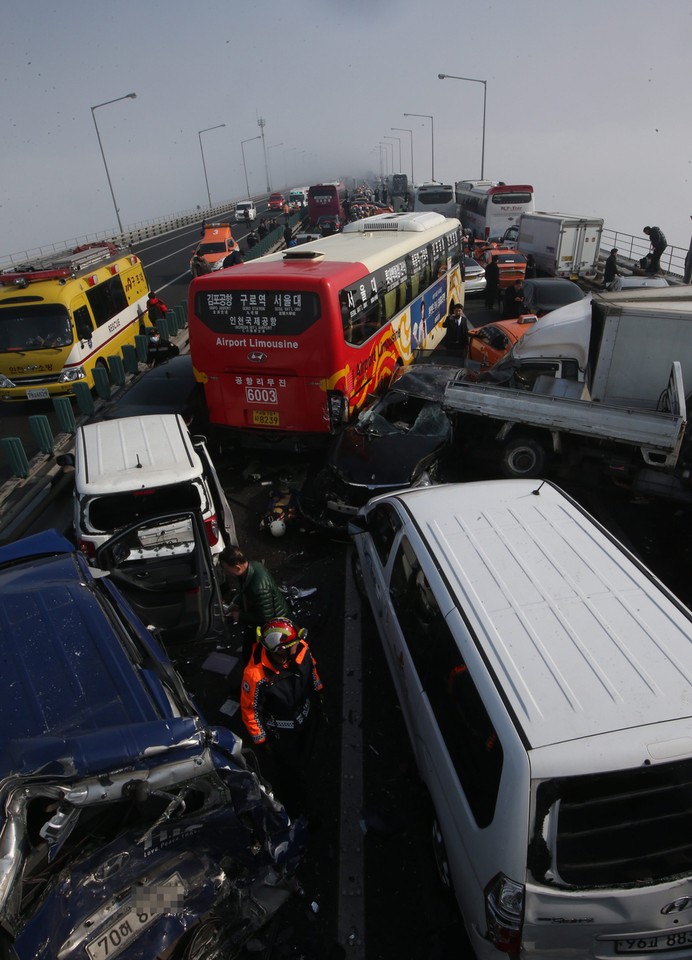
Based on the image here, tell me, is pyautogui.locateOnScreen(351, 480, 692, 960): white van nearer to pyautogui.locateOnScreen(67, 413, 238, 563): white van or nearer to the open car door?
the open car door

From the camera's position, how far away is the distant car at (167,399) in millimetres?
9438

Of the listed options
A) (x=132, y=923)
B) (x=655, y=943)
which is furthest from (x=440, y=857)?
(x=132, y=923)

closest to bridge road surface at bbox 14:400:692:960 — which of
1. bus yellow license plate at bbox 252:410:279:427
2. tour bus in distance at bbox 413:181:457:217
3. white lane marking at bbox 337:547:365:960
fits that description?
white lane marking at bbox 337:547:365:960

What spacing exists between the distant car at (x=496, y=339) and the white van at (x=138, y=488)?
25.4 ft

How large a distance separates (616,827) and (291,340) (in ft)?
23.3

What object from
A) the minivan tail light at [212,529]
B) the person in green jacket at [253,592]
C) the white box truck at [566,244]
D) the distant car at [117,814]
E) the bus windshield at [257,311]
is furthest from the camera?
the white box truck at [566,244]

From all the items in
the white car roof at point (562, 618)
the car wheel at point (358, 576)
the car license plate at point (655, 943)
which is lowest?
the car wheel at point (358, 576)

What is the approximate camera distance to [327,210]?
42.1 meters

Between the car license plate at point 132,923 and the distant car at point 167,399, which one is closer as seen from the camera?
the car license plate at point 132,923

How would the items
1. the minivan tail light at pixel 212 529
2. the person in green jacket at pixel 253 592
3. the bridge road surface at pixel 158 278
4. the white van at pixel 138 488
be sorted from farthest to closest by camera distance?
the bridge road surface at pixel 158 278
the minivan tail light at pixel 212 529
the white van at pixel 138 488
the person in green jacket at pixel 253 592

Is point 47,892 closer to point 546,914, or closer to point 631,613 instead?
point 546,914

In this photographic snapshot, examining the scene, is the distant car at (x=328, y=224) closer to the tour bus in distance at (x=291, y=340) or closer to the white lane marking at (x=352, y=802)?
the tour bus in distance at (x=291, y=340)

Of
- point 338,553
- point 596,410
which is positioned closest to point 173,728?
point 338,553

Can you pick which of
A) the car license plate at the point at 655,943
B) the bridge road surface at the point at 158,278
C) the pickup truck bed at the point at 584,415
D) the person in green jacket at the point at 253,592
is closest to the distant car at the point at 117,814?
the person in green jacket at the point at 253,592
